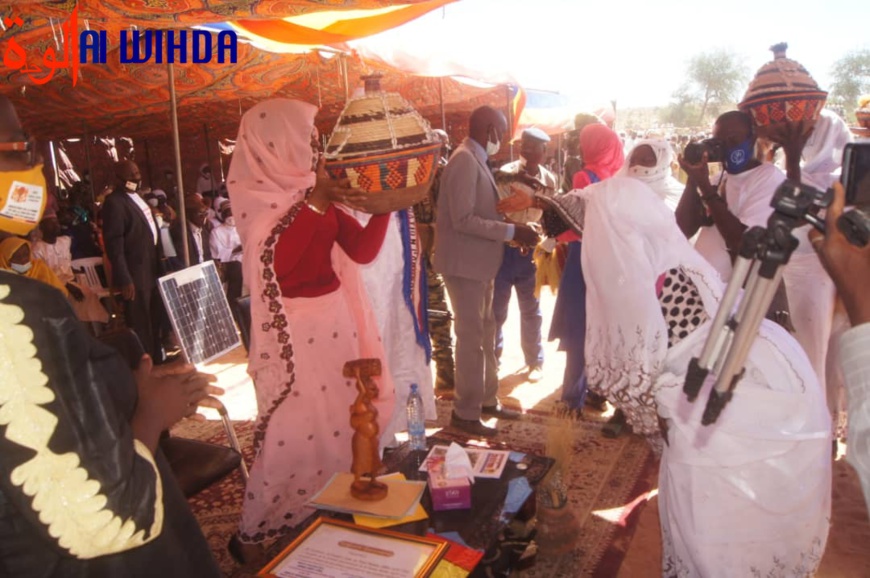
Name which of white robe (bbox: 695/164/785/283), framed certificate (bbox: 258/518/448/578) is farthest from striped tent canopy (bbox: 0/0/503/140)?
framed certificate (bbox: 258/518/448/578)

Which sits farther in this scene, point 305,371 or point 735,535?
point 305,371

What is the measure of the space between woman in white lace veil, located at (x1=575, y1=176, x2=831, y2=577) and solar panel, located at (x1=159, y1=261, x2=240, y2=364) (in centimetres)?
225

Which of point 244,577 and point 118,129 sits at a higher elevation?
point 118,129

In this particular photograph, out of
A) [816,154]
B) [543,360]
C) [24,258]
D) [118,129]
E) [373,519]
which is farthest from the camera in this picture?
[118,129]

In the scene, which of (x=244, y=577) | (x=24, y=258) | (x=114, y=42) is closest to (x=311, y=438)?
(x=244, y=577)

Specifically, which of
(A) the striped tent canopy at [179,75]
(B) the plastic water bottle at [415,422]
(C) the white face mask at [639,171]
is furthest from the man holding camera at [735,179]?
(B) the plastic water bottle at [415,422]

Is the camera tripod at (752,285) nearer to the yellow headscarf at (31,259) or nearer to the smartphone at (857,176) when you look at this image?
the smartphone at (857,176)

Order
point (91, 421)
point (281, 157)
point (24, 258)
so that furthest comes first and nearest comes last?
1. point (24, 258)
2. point (281, 157)
3. point (91, 421)

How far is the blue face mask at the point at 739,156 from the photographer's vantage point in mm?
3055

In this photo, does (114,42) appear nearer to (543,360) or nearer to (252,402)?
(252,402)

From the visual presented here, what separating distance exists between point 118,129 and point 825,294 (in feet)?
39.5

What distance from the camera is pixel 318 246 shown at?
8.95ft

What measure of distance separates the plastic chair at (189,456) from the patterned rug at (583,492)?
40 centimetres

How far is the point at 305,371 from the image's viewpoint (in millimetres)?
2785
